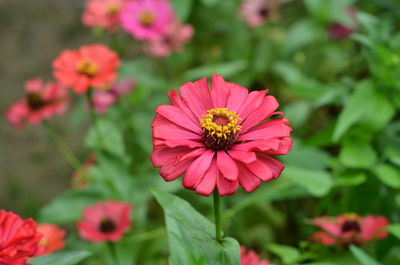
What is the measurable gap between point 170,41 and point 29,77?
2.55ft

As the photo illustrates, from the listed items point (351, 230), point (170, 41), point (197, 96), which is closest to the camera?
point (197, 96)

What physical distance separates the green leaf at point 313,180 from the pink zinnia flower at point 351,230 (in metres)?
0.09

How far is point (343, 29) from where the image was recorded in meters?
1.63

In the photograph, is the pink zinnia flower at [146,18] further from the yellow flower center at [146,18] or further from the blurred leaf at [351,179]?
the blurred leaf at [351,179]

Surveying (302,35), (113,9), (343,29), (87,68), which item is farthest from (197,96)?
(343,29)

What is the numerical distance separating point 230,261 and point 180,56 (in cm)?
124

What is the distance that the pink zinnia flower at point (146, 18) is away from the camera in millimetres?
1349

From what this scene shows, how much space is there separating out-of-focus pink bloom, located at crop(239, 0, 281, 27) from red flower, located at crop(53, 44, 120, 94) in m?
0.62

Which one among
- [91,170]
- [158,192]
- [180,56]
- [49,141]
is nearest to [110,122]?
[91,170]

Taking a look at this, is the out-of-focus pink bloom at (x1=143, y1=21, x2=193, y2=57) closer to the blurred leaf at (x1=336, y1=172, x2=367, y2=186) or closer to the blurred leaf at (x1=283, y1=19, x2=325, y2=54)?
the blurred leaf at (x1=283, y1=19, x2=325, y2=54)

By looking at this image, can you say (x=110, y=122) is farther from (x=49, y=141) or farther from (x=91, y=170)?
(x=49, y=141)

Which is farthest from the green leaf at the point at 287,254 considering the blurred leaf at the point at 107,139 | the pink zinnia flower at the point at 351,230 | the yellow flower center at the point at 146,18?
the yellow flower center at the point at 146,18

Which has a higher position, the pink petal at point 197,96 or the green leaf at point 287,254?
the pink petal at point 197,96

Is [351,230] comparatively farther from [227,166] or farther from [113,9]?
[113,9]
